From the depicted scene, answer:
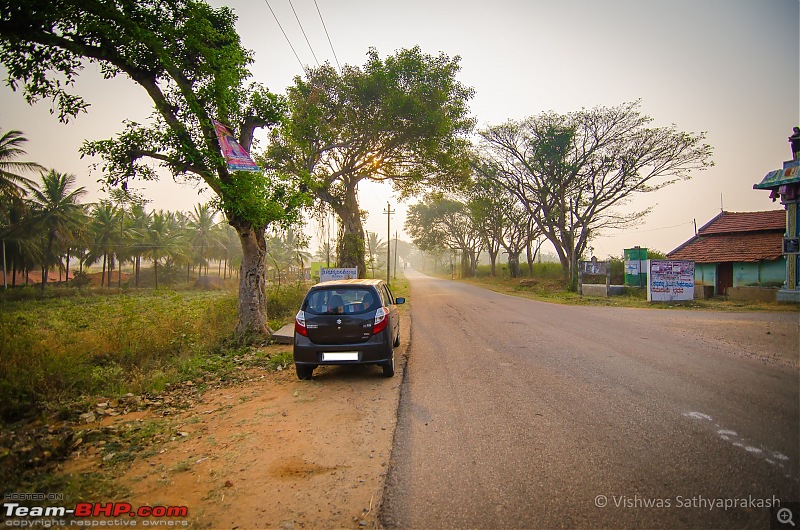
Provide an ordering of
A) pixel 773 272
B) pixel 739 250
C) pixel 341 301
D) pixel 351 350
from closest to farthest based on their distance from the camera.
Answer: pixel 351 350 → pixel 341 301 → pixel 773 272 → pixel 739 250

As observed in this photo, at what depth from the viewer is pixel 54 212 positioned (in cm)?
2900

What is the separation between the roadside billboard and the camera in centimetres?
1797

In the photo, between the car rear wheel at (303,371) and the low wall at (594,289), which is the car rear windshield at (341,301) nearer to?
the car rear wheel at (303,371)

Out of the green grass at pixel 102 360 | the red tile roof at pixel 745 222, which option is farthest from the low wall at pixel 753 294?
the green grass at pixel 102 360

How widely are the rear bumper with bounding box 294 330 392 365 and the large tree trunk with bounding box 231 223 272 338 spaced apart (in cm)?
381

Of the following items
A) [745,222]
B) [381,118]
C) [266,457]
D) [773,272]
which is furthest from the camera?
[745,222]

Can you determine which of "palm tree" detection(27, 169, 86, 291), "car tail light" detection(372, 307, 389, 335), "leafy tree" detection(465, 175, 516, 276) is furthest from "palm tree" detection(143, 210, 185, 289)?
"car tail light" detection(372, 307, 389, 335)

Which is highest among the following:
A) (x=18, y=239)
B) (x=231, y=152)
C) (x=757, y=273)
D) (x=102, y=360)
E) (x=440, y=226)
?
(x=440, y=226)

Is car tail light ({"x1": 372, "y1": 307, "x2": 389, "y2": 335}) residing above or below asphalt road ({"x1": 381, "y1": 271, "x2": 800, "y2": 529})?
above

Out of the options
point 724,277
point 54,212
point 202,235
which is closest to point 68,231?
point 54,212

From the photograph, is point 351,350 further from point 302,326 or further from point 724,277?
point 724,277

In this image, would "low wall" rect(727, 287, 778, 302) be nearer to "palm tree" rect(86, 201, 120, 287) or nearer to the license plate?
the license plate

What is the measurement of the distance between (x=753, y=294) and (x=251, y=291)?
21397 millimetres

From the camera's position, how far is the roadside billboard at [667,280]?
1797 centimetres
